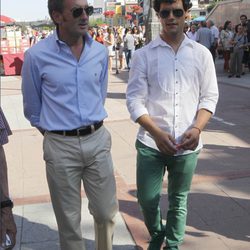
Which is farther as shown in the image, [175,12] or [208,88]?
[208,88]

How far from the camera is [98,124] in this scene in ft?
9.00

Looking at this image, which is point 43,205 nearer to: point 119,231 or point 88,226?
point 88,226

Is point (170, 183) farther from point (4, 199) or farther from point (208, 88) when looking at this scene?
point (4, 199)

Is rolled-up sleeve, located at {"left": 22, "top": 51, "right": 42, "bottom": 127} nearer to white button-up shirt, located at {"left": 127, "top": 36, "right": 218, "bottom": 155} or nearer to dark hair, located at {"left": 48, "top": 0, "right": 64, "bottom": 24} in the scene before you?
dark hair, located at {"left": 48, "top": 0, "right": 64, "bottom": 24}

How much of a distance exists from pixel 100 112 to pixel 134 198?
187 cm

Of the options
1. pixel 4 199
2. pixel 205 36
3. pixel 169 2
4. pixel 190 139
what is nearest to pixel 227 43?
pixel 205 36

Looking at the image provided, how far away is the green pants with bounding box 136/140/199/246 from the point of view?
287 cm

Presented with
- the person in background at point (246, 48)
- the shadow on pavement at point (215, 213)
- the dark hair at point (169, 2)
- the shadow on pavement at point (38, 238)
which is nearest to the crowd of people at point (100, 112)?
the dark hair at point (169, 2)

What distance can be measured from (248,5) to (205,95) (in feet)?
60.6

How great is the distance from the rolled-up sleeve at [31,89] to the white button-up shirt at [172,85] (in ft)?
1.92

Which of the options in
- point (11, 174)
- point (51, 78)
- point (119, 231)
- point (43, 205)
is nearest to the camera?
point (51, 78)

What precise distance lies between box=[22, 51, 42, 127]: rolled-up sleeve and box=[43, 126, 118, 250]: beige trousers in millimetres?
157

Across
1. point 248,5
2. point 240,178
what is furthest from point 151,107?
point 248,5

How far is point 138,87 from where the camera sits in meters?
2.82
